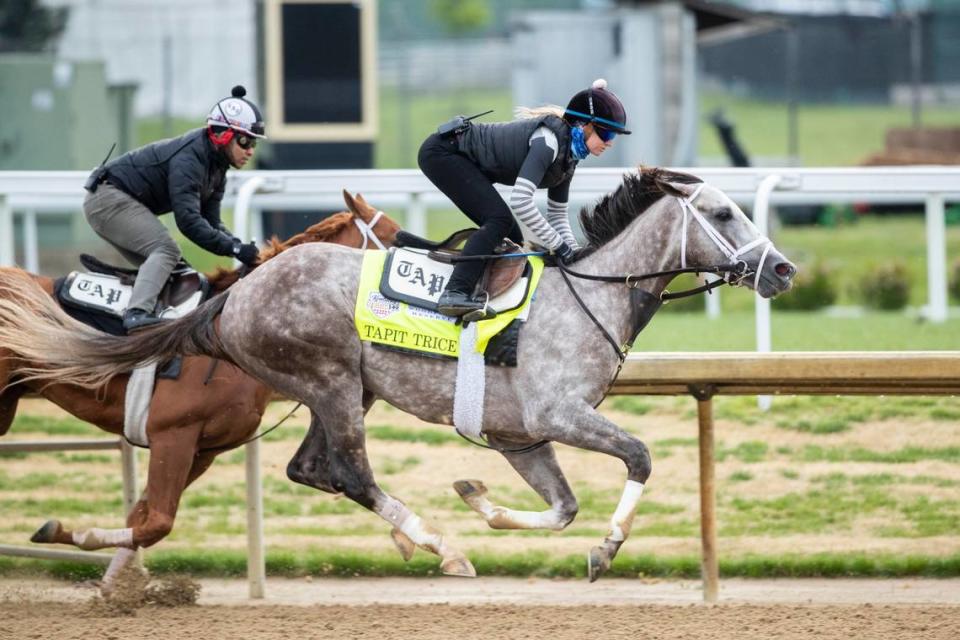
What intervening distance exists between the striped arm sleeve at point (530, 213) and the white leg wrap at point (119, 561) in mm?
2546

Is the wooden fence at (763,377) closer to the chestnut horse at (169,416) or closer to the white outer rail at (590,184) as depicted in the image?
the chestnut horse at (169,416)

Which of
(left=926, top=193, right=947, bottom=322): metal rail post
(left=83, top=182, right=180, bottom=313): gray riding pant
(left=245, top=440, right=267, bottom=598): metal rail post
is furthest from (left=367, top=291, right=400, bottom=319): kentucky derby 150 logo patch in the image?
(left=926, top=193, right=947, bottom=322): metal rail post

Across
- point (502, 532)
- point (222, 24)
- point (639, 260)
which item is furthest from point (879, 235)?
point (639, 260)

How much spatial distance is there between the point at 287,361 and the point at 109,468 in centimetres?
356

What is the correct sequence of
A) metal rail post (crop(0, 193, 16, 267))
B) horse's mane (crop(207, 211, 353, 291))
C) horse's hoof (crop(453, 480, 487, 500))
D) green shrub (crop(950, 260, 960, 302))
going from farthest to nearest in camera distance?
1. green shrub (crop(950, 260, 960, 302))
2. metal rail post (crop(0, 193, 16, 267))
3. horse's mane (crop(207, 211, 353, 291))
4. horse's hoof (crop(453, 480, 487, 500))

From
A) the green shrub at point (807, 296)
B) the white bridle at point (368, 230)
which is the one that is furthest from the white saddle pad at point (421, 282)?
the green shrub at point (807, 296)

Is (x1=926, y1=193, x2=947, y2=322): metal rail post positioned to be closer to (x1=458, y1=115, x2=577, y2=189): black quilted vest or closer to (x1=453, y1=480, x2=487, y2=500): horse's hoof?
(x1=458, y1=115, x2=577, y2=189): black quilted vest

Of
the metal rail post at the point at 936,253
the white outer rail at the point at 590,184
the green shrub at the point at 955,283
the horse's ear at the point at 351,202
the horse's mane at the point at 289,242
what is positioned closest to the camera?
the horse's mane at the point at 289,242

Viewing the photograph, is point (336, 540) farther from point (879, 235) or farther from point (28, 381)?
point (879, 235)

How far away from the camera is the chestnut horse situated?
6559 mm

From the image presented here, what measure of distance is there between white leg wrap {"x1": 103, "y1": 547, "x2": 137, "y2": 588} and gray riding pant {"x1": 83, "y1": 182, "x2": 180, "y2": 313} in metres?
1.20

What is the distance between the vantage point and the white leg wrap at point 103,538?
6.59 metres

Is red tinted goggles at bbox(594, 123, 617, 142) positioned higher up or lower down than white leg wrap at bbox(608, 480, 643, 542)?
higher up

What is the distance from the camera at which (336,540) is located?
8219 millimetres
